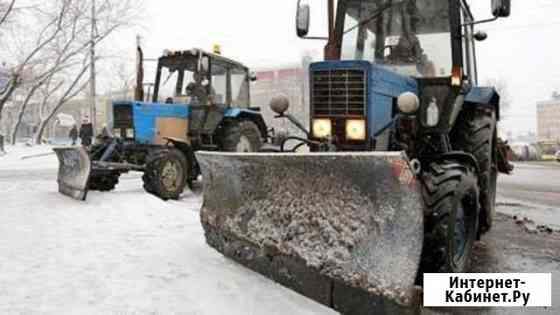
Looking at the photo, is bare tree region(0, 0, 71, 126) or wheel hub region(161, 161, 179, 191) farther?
bare tree region(0, 0, 71, 126)

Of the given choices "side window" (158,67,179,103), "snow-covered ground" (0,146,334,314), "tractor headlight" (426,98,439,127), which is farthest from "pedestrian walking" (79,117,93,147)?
"tractor headlight" (426,98,439,127)

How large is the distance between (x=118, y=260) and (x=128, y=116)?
5.19m

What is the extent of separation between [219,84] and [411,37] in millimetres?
5734

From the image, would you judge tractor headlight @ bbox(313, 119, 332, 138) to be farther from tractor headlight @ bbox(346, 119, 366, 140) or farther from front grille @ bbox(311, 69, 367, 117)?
tractor headlight @ bbox(346, 119, 366, 140)

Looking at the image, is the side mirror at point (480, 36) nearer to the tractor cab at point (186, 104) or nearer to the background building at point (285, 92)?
the background building at point (285, 92)

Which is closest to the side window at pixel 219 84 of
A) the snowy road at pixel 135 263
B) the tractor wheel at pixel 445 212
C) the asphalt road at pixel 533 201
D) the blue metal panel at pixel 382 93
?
the snowy road at pixel 135 263

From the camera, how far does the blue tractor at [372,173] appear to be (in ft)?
10.5

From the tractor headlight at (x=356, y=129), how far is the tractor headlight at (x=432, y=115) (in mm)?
743

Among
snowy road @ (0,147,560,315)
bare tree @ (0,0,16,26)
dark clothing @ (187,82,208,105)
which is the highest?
bare tree @ (0,0,16,26)

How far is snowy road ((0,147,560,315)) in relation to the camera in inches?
133

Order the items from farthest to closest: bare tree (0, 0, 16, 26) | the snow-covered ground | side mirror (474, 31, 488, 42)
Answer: bare tree (0, 0, 16, 26) → side mirror (474, 31, 488, 42) → the snow-covered ground

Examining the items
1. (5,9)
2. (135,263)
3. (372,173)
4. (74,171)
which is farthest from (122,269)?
(5,9)

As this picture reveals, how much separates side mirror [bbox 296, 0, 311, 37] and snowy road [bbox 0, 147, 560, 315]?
7.82 feet

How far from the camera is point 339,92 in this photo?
4.48 m
